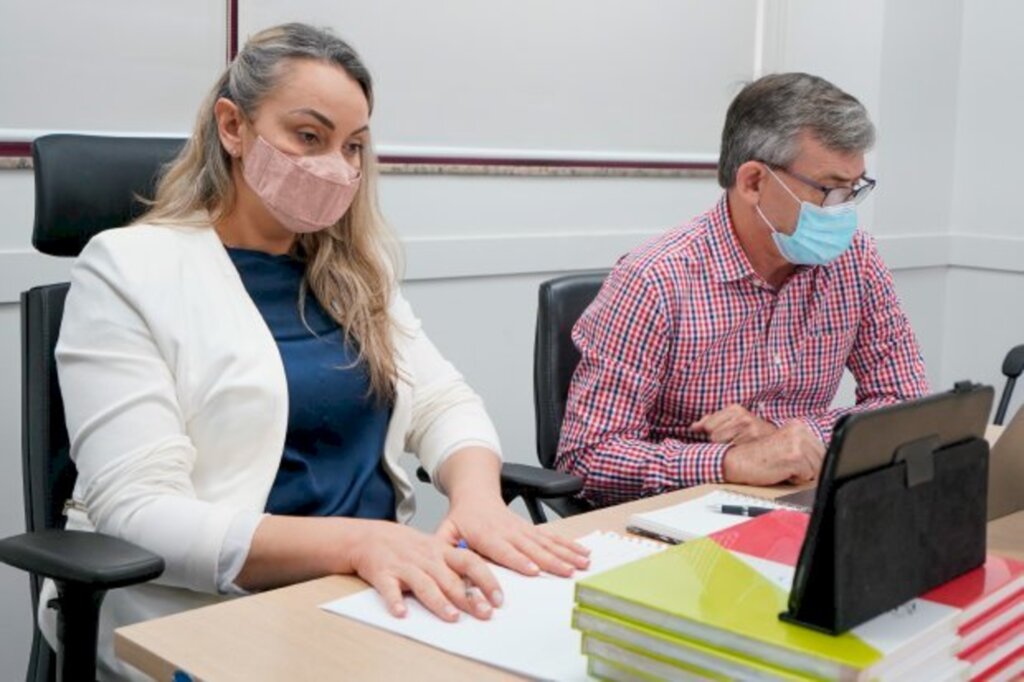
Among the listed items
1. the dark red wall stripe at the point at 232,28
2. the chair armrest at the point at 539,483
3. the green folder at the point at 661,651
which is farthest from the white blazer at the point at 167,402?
the dark red wall stripe at the point at 232,28

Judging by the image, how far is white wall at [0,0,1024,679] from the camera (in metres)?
2.29

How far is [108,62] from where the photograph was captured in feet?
7.60

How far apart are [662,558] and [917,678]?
218mm

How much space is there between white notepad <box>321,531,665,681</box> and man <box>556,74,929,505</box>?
2.02 feet

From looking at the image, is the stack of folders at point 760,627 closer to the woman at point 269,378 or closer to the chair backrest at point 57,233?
the woman at point 269,378

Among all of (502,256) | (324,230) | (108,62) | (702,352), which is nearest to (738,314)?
(702,352)

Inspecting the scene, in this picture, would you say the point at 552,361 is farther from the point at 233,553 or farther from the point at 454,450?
the point at 233,553

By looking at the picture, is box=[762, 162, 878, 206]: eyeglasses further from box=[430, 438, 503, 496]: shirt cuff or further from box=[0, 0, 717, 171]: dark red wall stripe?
box=[0, 0, 717, 171]: dark red wall stripe

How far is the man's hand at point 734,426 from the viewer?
6.35 ft

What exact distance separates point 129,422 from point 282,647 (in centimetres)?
46

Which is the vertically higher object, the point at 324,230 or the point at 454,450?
the point at 324,230

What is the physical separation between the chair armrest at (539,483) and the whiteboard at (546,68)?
110 cm

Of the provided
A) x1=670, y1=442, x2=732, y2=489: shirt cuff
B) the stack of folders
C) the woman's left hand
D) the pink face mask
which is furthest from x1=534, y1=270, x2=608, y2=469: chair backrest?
the stack of folders

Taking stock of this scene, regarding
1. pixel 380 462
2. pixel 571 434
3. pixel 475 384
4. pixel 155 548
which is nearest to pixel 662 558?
pixel 155 548
